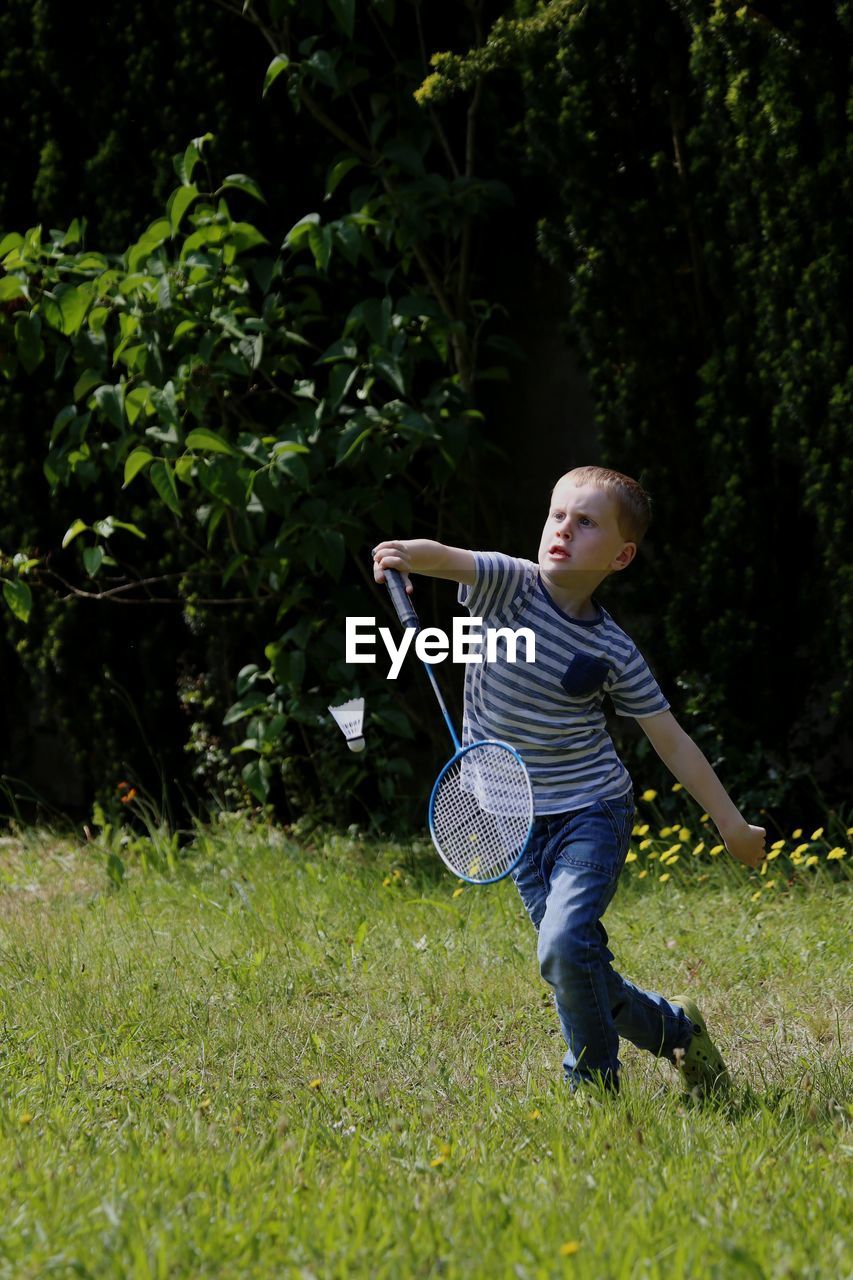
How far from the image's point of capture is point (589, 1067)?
289 cm

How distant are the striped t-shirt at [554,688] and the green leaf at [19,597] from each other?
8.06 feet

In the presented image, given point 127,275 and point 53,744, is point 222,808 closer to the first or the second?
point 53,744

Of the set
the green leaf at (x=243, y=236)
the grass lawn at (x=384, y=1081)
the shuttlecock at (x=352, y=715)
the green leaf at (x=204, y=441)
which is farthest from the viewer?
the green leaf at (x=243, y=236)

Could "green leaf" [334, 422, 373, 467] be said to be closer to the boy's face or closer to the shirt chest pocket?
the boy's face

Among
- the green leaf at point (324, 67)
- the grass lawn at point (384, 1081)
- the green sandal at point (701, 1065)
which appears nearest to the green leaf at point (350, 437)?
the green leaf at point (324, 67)

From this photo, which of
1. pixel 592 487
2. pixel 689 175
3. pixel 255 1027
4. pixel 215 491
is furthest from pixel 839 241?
pixel 255 1027

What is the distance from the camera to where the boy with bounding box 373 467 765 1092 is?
2.92 metres

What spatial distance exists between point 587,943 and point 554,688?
20.8 inches

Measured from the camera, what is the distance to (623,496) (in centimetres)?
302

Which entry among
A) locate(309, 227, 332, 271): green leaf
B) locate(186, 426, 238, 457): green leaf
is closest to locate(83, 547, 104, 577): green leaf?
locate(186, 426, 238, 457): green leaf

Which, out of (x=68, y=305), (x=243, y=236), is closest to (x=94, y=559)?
(x=68, y=305)

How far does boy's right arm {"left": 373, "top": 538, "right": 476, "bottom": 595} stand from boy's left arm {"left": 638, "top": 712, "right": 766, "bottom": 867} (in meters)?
0.50

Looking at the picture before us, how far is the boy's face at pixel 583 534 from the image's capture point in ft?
9.82

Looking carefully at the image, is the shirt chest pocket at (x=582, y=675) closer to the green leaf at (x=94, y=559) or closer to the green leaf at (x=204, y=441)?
the green leaf at (x=204, y=441)
